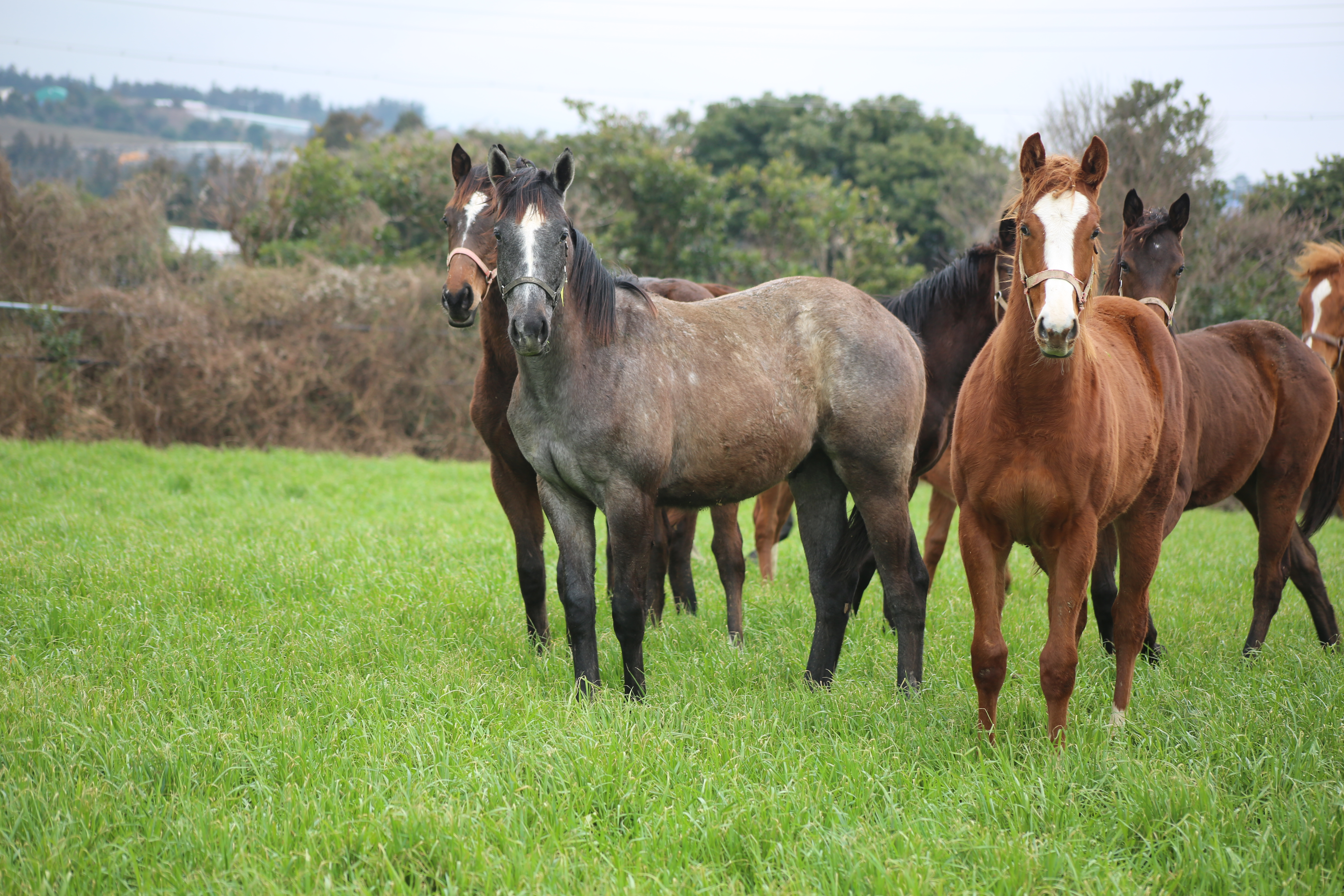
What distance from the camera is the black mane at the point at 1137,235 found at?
4828 millimetres

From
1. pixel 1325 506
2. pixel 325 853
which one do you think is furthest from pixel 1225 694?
pixel 325 853

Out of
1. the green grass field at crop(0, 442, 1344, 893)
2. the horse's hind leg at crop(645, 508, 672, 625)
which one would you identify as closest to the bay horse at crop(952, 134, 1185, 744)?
the green grass field at crop(0, 442, 1344, 893)

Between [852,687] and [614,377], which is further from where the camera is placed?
[852,687]

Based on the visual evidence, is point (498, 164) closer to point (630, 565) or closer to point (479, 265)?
point (479, 265)

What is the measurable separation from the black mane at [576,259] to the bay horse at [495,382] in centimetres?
58

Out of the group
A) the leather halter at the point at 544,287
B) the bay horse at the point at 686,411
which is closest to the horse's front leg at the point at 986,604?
the bay horse at the point at 686,411

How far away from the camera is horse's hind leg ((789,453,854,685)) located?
13.4 ft

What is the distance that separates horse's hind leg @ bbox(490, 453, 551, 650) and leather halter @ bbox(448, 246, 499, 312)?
87 centimetres

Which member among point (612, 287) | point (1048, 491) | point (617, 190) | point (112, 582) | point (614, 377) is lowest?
point (112, 582)

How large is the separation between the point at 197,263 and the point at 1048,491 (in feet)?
51.2

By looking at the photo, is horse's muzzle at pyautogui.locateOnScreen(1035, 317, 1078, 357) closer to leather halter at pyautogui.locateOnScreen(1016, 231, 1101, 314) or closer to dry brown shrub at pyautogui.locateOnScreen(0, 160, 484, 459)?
leather halter at pyautogui.locateOnScreen(1016, 231, 1101, 314)

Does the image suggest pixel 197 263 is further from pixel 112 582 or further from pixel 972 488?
pixel 972 488

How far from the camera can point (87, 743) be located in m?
2.92

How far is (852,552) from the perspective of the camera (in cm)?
414
